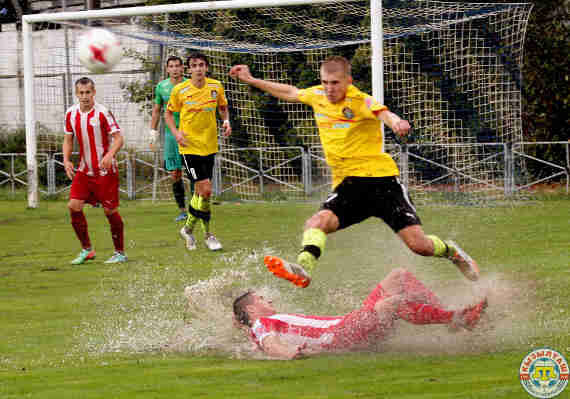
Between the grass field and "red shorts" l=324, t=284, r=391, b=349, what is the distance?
99 millimetres

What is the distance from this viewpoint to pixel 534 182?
18609 millimetres

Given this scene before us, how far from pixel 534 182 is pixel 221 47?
23.5 ft

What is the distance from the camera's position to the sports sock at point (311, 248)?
19.7ft

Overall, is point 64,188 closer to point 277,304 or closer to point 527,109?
point 527,109

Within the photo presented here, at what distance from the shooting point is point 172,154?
14.2 metres

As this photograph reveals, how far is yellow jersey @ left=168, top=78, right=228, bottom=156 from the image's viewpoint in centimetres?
1154

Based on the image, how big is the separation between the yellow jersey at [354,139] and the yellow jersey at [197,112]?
15.9 ft

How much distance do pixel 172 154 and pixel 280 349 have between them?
909cm

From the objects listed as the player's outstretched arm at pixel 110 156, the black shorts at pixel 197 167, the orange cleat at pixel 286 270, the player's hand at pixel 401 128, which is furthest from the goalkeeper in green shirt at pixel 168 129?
the orange cleat at pixel 286 270

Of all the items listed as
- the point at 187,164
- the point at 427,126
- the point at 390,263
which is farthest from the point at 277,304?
the point at 427,126

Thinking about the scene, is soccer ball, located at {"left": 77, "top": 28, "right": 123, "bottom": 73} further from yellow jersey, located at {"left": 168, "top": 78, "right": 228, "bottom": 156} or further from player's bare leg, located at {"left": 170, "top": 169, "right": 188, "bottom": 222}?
player's bare leg, located at {"left": 170, "top": 169, "right": 188, "bottom": 222}

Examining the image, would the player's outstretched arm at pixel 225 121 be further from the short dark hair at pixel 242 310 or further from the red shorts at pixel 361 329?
the red shorts at pixel 361 329

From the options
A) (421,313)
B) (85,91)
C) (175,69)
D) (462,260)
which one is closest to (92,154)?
(85,91)

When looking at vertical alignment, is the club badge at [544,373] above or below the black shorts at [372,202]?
below
